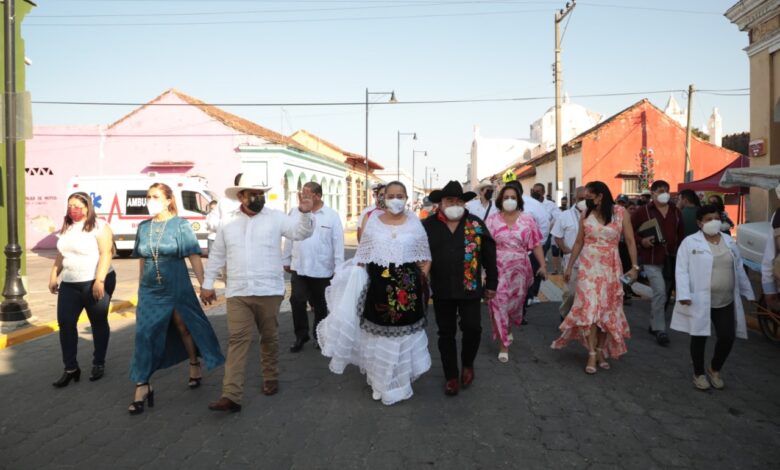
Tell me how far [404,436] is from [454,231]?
5.50ft

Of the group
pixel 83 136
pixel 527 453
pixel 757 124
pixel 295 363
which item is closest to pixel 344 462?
pixel 527 453

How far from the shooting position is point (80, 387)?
197 inches

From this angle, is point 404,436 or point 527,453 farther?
point 404,436

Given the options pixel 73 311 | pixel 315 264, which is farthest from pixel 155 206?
pixel 315 264

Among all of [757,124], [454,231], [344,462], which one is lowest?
[344,462]

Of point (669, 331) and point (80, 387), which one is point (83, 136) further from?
point (669, 331)

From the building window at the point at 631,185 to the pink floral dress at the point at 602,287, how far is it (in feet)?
79.7

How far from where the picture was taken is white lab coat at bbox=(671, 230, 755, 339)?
181 inches

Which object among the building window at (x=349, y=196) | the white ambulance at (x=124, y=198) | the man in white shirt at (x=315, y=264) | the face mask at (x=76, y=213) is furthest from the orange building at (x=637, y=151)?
the face mask at (x=76, y=213)

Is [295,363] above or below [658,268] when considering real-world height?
below

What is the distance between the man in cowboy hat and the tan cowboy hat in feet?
4.50

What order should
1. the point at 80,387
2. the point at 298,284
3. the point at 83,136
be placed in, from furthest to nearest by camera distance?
1. the point at 83,136
2. the point at 298,284
3. the point at 80,387

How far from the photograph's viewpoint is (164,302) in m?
4.53

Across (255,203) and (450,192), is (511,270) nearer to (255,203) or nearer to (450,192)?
(450,192)
